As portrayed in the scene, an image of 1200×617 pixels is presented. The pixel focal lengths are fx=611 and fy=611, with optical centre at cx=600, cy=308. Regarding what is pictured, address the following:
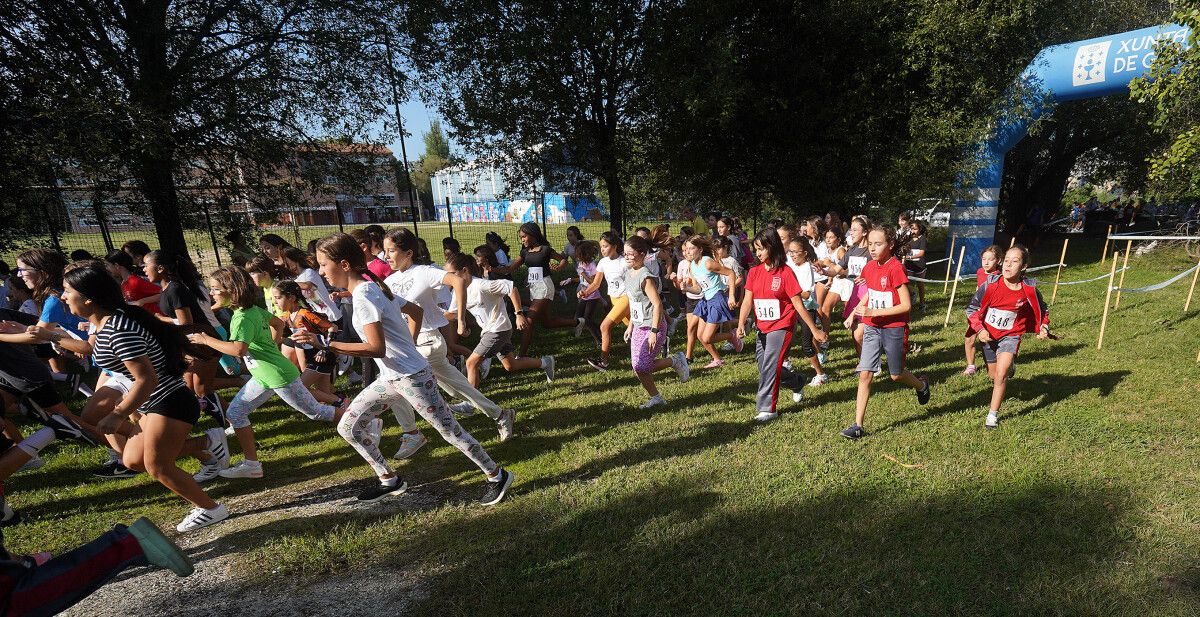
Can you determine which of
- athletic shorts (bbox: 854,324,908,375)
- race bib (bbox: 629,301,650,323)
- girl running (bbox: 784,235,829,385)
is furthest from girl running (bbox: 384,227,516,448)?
girl running (bbox: 784,235,829,385)

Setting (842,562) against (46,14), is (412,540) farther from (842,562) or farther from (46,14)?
(46,14)

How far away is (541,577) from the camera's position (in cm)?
359

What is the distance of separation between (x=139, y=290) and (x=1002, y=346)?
8.72 m

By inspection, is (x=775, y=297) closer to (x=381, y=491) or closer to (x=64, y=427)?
(x=381, y=491)

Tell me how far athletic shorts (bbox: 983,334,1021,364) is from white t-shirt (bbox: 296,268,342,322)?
6.54 metres

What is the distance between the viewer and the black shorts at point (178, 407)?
12.7 ft

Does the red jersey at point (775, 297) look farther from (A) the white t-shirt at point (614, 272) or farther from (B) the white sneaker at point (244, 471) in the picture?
(B) the white sneaker at point (244, 471)

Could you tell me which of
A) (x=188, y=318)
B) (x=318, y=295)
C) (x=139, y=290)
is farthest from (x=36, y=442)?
(x=139, y=290)

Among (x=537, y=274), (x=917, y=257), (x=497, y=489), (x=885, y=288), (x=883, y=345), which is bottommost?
(x=497, y=489)

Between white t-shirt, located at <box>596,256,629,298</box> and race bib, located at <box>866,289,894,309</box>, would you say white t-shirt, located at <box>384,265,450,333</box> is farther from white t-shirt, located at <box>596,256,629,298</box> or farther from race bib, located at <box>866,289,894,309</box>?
race bib, located at <box>866,289,894,309</box>

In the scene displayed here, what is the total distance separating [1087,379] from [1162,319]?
13.6ft

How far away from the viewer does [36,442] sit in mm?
4152

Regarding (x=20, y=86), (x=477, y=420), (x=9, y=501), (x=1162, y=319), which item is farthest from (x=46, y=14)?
(x=1162, y=319)

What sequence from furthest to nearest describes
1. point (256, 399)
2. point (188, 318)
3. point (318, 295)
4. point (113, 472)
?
1. point (318, 295)
2. point (188, 318)
3. point (113, 472)
4. point (256, 399)
